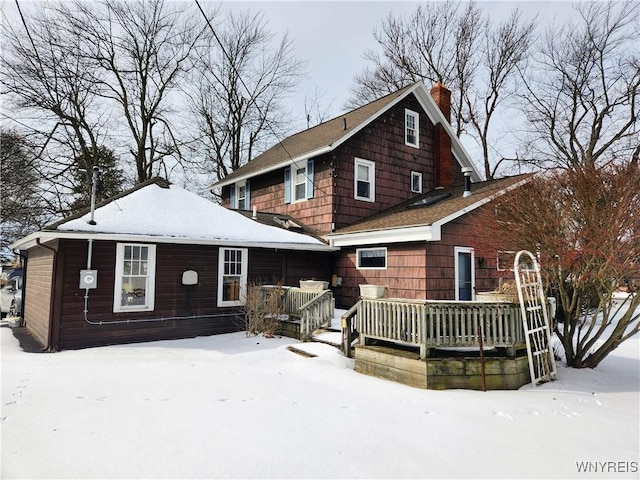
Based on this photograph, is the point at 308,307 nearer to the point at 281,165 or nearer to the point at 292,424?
the point at 292,424

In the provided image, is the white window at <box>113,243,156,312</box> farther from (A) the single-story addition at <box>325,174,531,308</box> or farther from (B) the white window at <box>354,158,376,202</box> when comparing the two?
(B) the white window at <box>354,158,376,202</box>

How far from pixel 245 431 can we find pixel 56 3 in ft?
78.6

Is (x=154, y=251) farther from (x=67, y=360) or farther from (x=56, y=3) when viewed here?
(x=56, y=3)

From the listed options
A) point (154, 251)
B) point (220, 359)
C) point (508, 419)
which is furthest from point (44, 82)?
point (508, 419)

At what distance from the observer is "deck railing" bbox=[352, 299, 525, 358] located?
6.52 m

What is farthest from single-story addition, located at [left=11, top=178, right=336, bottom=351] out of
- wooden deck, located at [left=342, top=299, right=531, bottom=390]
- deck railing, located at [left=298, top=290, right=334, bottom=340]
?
wooden deck, located at [left=342, top=299, right=531, bottom=390]

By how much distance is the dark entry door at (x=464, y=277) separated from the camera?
12.1 m

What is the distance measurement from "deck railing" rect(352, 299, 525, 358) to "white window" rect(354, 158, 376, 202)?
8366mm

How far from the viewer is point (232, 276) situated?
11.4m

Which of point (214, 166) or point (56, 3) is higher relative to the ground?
point (56, 3)

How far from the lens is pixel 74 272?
884cm

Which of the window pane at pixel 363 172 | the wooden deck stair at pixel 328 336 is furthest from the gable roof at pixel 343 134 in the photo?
the wooden deck stair at pixel 328 336

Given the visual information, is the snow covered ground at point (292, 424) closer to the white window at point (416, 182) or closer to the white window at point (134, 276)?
the white window at point (134, 276)

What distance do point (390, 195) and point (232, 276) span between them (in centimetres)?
749
